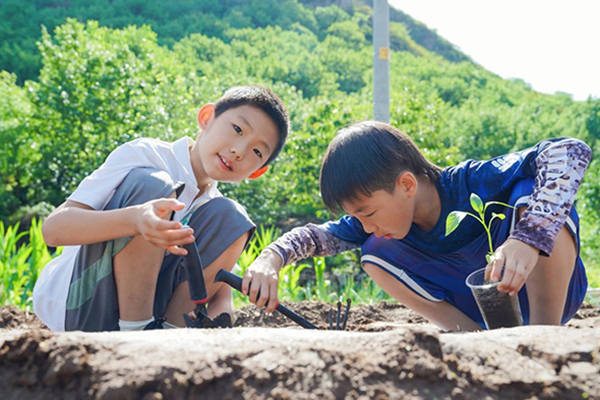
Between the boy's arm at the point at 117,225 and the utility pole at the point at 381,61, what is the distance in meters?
2.68

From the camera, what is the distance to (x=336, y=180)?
1786 millimetres

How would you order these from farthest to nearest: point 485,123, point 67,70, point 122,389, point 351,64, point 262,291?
point 351,64 < point 485,123 < point 67,70 < point 262,291 < point 122,389

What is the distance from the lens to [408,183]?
1819mm

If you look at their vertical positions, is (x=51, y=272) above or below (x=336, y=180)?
below

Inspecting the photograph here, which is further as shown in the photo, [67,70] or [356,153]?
[67,70]

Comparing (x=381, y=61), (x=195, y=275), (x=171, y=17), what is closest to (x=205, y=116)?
(x=195, y=275)

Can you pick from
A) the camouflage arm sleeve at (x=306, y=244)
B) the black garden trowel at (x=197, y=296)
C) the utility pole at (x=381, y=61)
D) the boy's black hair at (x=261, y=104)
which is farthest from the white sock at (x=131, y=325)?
the utility pole at (x=381, y=61)

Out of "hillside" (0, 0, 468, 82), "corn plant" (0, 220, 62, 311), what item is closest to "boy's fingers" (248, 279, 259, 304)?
"corn plant" (0, 220, 62, 311)

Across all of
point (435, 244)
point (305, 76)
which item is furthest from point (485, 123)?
point (435, 244)

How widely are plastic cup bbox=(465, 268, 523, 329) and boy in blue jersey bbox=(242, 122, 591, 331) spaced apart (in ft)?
0.13

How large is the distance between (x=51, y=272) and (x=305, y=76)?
20.2 m

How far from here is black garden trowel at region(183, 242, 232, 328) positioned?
163 centimetres

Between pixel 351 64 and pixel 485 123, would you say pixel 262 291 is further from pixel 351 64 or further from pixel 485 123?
pixel 351 64

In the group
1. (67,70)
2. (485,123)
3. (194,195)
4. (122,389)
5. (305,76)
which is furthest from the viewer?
(305,76)
